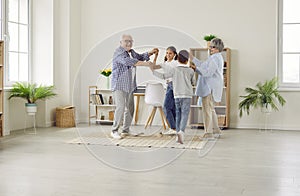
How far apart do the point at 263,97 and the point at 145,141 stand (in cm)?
215

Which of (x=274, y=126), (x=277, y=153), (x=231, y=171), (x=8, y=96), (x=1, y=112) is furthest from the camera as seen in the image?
(x=274, y=126)

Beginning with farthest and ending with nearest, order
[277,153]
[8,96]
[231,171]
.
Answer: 1. [8,96]
2. [277,153]
3. [231,171]

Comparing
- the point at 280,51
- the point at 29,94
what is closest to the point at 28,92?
the point at 29,94

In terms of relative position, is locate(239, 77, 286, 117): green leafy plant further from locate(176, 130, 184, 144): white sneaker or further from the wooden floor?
locate(176, 130, 184, 144): white sneaker

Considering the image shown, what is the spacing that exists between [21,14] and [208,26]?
3.01 meters

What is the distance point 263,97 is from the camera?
6812 millimetres

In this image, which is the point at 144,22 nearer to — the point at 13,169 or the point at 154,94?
the point at 154,94

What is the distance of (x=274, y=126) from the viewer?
719cm

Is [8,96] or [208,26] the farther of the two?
[208,26]

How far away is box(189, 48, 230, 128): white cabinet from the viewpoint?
7129 millimetres

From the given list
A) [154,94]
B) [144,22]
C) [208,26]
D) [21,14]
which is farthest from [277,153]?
[21,14]

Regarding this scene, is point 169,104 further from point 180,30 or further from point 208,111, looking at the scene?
point 180,30

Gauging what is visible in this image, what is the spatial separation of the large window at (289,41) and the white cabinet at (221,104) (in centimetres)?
84

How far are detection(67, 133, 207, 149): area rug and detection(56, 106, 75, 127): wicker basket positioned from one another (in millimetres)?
1158
